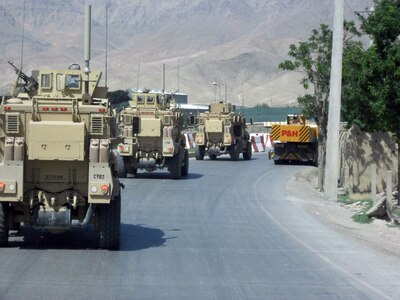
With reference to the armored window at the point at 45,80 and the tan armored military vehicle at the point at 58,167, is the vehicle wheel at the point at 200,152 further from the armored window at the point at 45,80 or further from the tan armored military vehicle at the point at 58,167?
the tan armored military vehicle at the point at 58,167

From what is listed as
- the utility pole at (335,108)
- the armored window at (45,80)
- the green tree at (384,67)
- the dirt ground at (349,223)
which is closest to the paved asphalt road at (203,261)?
the dirt ground at (349,223)

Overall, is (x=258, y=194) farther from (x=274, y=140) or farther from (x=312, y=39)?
(x=274, y=140)

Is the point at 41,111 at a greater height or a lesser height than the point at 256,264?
greater

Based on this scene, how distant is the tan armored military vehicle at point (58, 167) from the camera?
14.4 m

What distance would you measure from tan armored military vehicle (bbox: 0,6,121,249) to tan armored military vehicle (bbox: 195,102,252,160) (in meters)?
32.0

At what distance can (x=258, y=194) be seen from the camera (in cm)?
2767

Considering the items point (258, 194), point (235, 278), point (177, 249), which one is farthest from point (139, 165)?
point (235, 278)

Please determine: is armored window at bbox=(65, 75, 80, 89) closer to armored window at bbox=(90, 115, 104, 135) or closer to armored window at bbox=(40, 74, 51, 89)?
armored window at bbox=(40, 74, 51, 89)

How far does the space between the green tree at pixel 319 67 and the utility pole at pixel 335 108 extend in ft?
19.2

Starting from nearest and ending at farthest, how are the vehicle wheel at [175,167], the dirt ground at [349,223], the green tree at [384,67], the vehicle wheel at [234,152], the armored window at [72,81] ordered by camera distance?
the dirt ground at [349,223] < the armored window at [72,81] < the green tree at [384,67] < the vehicle wheel at [175,167] < the vehicle wheel at [234,152]

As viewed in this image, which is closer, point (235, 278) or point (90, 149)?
point (235, 278)

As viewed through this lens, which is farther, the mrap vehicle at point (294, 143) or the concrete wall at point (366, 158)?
the mrap vehicle at point (294, 143)

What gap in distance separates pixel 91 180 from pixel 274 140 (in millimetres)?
33932

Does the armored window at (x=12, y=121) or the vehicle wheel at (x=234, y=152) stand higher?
the armored window at (x=12, y=121)
